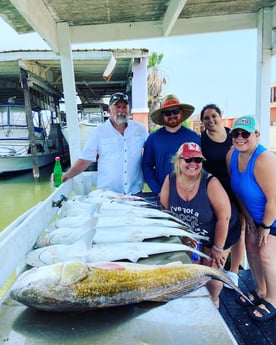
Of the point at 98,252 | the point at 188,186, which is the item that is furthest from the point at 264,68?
the point at 98,252

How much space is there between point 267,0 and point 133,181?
271 centimetres

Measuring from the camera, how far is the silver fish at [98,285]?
3.87 feet

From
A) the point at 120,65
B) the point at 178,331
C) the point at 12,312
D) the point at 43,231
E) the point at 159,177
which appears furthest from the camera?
the point at 120,65

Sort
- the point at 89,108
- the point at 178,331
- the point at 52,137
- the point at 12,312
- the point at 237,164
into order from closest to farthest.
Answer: the point at 178,331
the point at 12,312
the point at 237,164
the point at 89,108
the point at 52,137

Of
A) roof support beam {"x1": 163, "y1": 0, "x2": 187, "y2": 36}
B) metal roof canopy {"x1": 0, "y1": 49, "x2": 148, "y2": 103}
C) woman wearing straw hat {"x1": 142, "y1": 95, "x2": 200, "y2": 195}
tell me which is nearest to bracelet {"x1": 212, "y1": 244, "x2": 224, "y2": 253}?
woman wearing straw hat {"x1": 142, "y1": 95, "x2": 200, "y2": 195}

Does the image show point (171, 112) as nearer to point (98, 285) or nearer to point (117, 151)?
point (117, 151)

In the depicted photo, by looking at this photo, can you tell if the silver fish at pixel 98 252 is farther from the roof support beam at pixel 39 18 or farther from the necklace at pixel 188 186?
the roof support beam at pixel 39 18

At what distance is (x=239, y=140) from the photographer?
7.52ft

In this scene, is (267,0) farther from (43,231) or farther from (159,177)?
(43,231)

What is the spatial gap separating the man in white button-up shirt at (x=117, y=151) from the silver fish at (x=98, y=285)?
5.72 feet

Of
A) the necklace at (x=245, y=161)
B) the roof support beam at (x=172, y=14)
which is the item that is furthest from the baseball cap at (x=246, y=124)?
the roof support beam at (x=172, y=14)

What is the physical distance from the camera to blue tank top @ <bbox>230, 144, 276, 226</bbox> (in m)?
2.24

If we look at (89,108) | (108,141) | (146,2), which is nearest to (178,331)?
(108,141)

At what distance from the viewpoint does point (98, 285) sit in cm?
123
